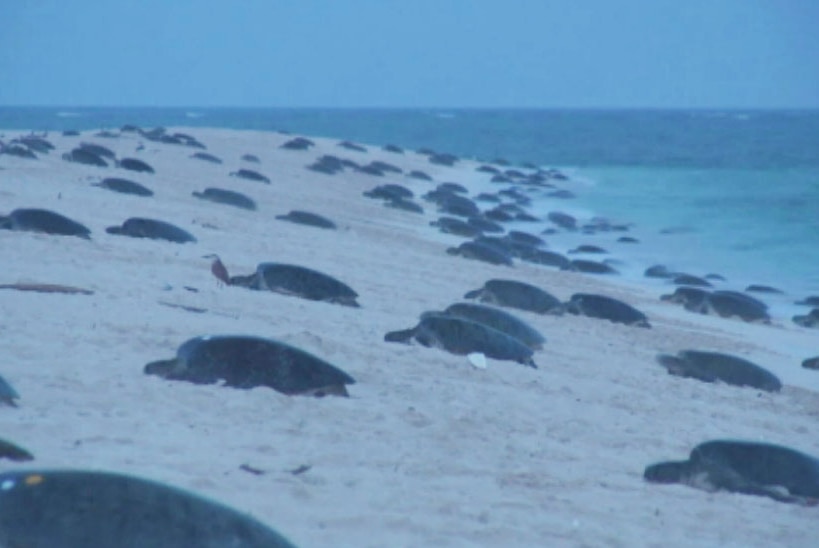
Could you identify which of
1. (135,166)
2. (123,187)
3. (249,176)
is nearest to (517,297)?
(123,187)

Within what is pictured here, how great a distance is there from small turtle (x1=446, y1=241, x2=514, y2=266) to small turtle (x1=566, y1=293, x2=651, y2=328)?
5095 millimetres

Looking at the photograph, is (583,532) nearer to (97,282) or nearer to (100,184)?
(97,282)

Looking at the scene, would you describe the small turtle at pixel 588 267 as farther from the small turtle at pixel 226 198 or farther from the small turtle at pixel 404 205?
the small turtle at pixel 404 205

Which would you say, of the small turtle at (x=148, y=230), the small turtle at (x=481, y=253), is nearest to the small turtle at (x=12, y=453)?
the small turtle at (x=148, y=230)

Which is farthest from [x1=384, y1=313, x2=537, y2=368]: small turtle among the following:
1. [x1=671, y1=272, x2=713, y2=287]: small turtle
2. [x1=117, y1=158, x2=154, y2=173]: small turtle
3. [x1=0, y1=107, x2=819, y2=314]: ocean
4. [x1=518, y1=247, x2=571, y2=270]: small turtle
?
[x1=117, y1=158, x2=154, y2=173]: small turtle

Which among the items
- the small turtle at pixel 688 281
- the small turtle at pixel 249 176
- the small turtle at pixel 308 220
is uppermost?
the small turtle at pixel 308 220

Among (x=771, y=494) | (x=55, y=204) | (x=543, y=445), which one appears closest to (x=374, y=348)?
(x=543, y=445)

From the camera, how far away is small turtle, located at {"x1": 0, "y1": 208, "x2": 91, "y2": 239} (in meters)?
13.4

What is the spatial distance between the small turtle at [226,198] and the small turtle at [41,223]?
28.3 feet

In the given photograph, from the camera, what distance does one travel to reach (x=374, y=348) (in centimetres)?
998

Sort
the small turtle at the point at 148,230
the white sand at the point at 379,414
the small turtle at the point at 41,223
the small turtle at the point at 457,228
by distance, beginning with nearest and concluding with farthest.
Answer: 1. the white sand at the point at 379,414
2. the small turtle at the point at 41,223
3. the small turtle at the point at 148,230
4. the small turtle at the point at 457,228

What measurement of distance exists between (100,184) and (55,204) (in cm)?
429

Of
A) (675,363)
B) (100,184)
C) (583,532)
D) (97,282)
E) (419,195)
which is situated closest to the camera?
(583,532)

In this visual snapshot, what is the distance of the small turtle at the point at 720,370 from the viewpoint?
11984mm
